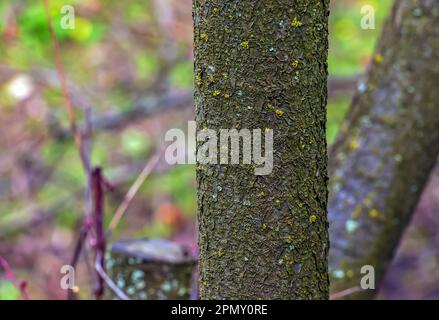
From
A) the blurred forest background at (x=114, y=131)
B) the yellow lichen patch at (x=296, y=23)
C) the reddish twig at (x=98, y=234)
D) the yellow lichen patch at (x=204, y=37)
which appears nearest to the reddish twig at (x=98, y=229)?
the reddish twig at (x=98, y=234)

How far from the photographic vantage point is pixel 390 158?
207cm

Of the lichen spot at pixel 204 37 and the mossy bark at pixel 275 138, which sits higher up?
the lichen spot at pixel 204 37

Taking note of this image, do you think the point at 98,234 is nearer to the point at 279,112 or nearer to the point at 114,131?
the point at 279,112

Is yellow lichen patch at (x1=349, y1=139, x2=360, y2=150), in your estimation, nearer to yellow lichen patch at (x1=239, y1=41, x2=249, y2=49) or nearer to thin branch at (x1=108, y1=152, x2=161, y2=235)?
thin branch at (x1=108, y1=152, x2=161, y2=235)

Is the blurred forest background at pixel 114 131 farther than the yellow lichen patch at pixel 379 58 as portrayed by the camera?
Yes

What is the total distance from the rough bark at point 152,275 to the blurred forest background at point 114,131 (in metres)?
2.37

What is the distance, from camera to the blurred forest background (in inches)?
177

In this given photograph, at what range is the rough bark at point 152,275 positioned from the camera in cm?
180

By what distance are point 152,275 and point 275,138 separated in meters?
0.90

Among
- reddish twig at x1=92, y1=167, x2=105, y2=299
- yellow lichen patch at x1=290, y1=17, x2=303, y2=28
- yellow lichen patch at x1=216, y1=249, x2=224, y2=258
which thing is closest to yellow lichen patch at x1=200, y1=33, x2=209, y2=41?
yellow lichen patch at x1=290, y1=17, x2=303, y2=28

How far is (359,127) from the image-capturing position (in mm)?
2146

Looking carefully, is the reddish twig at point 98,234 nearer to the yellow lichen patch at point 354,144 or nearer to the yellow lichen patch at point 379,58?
the yellow lichen patch at point 354,144

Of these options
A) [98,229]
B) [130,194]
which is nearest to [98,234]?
[98,229]
